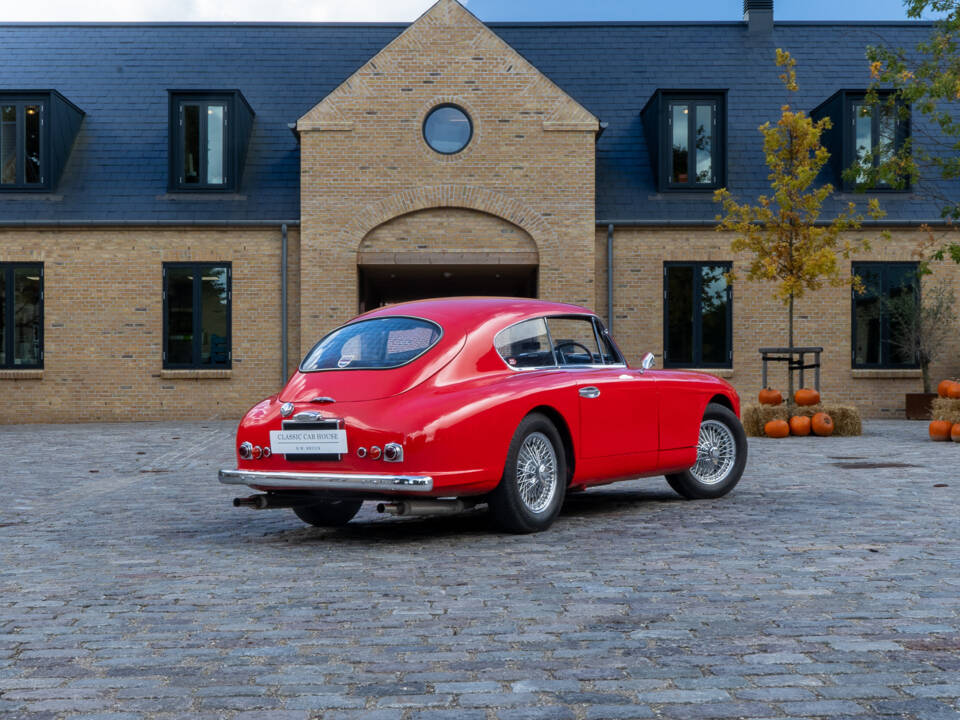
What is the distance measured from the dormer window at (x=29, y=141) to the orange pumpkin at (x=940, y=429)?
15912 millimetres

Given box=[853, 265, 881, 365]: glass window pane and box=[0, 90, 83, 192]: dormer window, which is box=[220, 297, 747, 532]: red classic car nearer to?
box=[853, 265, 881, 365]: glass window pane

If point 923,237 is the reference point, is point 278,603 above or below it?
below

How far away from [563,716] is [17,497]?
7148 millimetres

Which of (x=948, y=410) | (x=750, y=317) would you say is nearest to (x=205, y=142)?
(x=750, y=317)

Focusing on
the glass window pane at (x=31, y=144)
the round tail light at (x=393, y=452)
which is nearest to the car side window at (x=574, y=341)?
the round tail light at (x=393, y=452)

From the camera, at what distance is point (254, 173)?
70.6ft

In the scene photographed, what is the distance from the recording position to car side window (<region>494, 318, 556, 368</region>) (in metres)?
7.09

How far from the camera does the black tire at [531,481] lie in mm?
6598

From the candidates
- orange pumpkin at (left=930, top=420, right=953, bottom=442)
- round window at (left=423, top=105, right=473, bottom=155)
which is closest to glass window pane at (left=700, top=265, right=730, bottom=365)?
round window at (left=423, top=105, right=473, bottom=155)

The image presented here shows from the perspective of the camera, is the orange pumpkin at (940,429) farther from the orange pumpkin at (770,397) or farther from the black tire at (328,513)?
the black tire at (328,513)

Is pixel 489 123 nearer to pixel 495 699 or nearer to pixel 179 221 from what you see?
pixel 179 221

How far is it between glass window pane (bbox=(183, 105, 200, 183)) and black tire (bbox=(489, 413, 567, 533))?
1587 cm

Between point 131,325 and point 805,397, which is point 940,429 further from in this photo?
point 131,325

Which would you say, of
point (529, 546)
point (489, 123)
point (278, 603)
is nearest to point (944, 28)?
point (489, 123)
